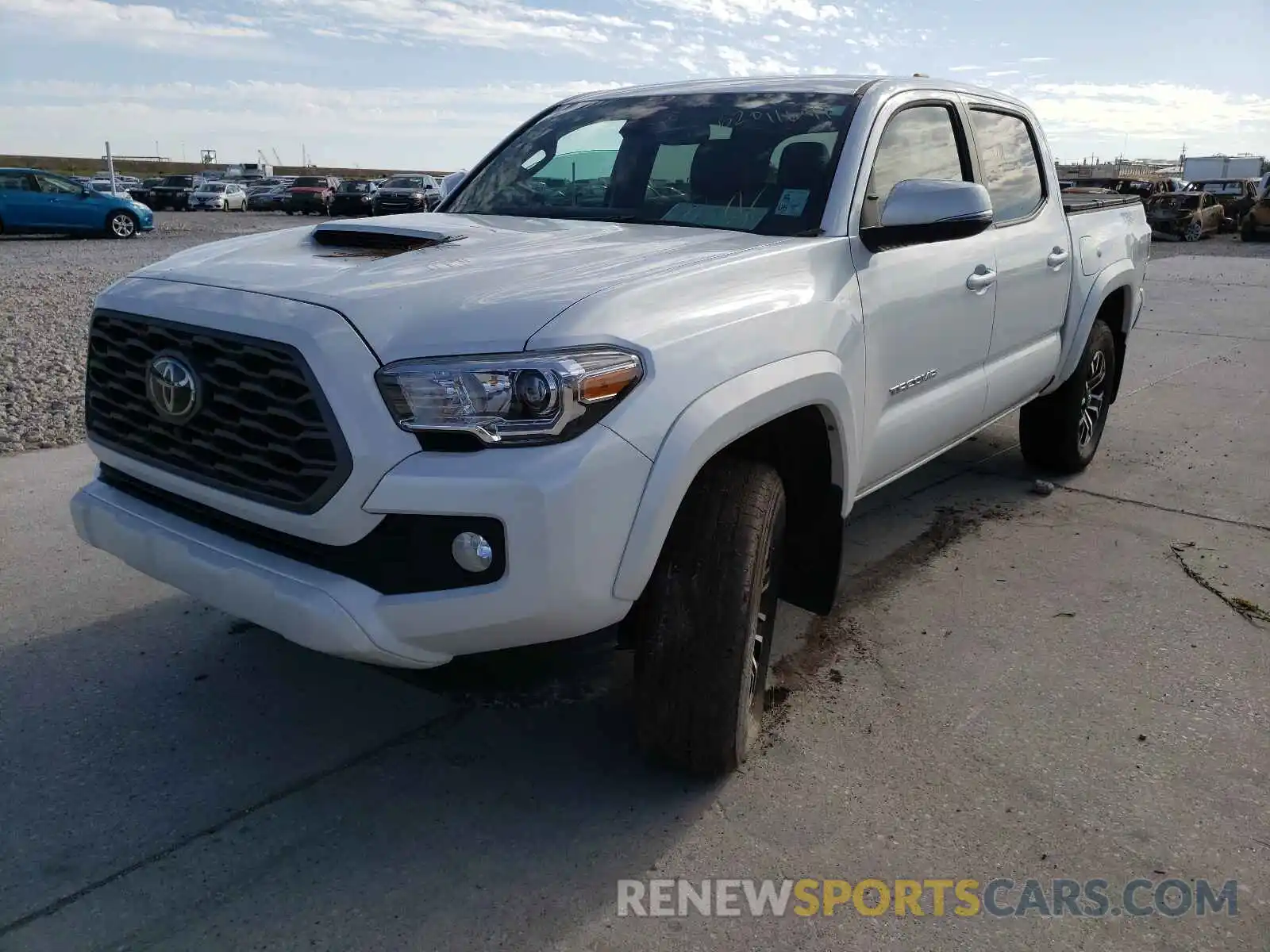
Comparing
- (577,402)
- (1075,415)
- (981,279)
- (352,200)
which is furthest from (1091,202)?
(352,200)

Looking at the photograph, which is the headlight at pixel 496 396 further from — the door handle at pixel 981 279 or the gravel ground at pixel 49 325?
the gravel ground at pixel 49 325

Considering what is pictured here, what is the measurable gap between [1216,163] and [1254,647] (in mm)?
66933

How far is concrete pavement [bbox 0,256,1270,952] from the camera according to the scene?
90.2 inches

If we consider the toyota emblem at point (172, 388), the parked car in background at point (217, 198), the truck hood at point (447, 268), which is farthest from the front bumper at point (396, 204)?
the toyota emblem at point (172, 388)

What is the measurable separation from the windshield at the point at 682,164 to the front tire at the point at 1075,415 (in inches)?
94.0

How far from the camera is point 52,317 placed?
10.1 m

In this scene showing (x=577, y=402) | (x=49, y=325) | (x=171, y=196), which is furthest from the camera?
(x=171, y=196)

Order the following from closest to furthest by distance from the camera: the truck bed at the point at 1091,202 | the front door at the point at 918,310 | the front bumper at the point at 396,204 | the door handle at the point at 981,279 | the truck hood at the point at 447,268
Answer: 1. the truck hood at the point at 447,268
2. the front door at the point at 918,310
3. the door handle at the point at 981,279
4. the truck bed at the point at 1091,202
5. the front bumper at the point at 396,204

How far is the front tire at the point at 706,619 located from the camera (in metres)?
2.50

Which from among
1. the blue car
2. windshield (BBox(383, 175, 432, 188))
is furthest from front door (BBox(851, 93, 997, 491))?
windshield (BBox(383, 175, 432, 188))

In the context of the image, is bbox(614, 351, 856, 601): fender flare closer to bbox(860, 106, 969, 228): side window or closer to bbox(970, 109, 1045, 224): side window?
bbox(860, 106, 969, 228): side window

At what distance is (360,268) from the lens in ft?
8.49

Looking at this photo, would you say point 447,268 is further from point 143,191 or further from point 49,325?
point 143,191

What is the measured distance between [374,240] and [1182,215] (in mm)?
28740
